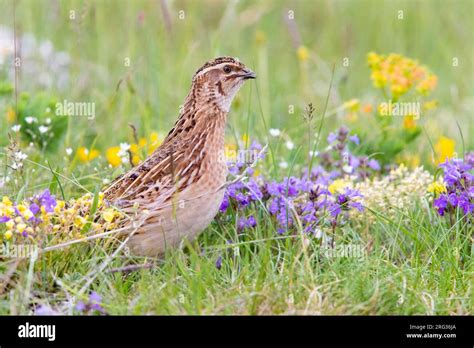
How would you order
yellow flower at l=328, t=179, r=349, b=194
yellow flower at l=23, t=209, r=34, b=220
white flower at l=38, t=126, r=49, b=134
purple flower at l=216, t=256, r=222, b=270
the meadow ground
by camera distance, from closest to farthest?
1. the meadow ground
2. yellow flower at l=23, t=209, r=34, b=220
3. purple flower at l=216, t=256, r=222, b=270
4. yellow flower at l=328, t=179, r=349, b=194
5. white flower at l=38, t=126, r=49, b=134

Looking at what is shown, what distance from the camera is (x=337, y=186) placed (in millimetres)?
6426

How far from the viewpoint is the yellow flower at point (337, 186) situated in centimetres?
635

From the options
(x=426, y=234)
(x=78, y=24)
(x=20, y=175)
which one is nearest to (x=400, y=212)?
(x=426, y=234)

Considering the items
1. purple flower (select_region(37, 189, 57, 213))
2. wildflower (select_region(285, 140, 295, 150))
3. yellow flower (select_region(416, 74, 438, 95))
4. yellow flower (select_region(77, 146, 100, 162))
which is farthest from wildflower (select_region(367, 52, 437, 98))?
purple flower (select_region(37, 189, 57, 213))

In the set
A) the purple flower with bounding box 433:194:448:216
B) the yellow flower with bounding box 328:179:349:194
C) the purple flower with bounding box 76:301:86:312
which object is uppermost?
the yellow flower with bounding box 328:179:349:194

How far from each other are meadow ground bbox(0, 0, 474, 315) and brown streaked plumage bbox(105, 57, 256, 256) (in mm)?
165

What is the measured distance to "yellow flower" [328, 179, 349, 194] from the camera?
20.8 feet

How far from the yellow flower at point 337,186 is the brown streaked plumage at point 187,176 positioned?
3.00 ft

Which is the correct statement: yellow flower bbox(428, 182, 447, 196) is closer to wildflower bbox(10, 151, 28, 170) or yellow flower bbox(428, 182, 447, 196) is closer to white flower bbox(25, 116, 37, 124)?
wildflower bbox(10, 151, 28, 170)

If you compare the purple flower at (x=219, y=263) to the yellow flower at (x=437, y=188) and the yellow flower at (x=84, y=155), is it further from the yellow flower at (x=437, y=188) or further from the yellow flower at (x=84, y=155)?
the yellow flower at (x=84, y=155)

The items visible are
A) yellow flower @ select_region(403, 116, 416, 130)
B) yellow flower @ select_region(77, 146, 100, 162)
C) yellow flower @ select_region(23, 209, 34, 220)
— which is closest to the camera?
yellow flower @ select_region(23, 209, 34, 220)

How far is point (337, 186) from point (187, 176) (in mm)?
1231

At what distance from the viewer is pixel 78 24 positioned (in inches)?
293
